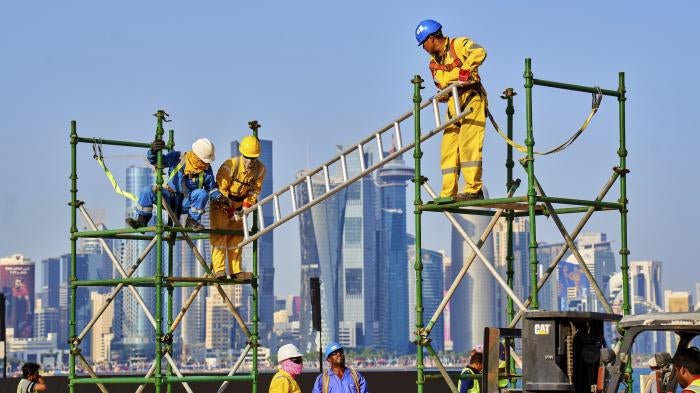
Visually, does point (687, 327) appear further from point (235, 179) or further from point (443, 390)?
point (443, 390)

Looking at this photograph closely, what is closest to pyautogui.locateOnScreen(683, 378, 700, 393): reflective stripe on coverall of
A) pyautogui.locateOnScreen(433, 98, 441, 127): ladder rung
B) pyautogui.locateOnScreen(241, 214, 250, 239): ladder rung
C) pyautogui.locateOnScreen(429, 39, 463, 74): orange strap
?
pyautogui.locateOnScreen(433, 98, 441, 127): ladder rung

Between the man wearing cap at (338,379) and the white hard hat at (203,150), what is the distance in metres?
6.62

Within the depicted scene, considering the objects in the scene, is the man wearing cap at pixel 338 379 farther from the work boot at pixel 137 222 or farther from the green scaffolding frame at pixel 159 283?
the work boot at pixel 137 222

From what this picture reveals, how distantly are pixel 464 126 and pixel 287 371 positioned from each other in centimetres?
507

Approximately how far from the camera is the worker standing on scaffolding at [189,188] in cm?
2341

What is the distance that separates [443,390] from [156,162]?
1289 cm

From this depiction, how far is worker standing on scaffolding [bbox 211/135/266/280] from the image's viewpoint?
23.7m

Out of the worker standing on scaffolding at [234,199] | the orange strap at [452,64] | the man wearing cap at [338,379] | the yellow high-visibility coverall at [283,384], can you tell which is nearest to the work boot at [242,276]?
the worker standing on scaffolding at [234,199]

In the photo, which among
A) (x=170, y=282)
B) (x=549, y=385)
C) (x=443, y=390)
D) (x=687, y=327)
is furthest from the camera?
(x=443, y=390)

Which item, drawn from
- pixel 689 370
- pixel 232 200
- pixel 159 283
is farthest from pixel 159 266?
pixel 689 370

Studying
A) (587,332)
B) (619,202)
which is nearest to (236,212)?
(619,202)

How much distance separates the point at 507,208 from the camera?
861 inches

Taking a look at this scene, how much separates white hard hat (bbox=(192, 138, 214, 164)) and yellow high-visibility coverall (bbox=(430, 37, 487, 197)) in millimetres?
3989

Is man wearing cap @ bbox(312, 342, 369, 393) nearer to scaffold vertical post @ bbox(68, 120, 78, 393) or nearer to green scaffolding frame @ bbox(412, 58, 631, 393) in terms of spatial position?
green scaffolding frame @ bbox(412, 58, 631, 393)
